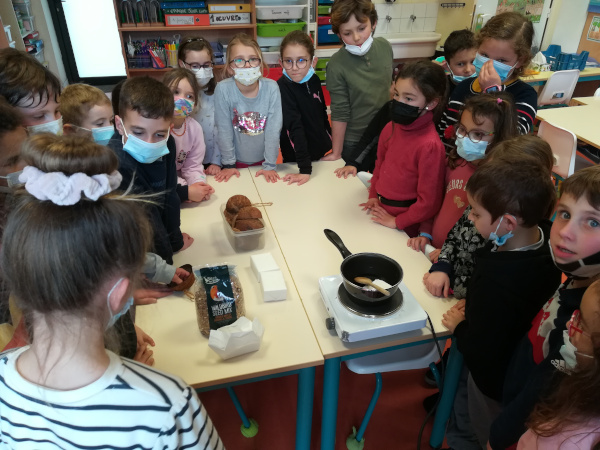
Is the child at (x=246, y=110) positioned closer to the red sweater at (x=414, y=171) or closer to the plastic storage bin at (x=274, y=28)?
the red sweater at (x=414, y=171)

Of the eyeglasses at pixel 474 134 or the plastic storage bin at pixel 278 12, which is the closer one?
the eyeglasses at pixel 474 134

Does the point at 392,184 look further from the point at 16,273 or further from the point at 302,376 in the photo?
the point at 16,273

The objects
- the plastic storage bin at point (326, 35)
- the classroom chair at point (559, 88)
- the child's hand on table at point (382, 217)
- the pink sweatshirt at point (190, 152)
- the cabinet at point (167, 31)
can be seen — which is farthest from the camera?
the plastic storage bin at point (326, 35)

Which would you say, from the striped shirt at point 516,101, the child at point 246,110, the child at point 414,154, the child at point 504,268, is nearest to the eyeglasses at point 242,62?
the child at point 246,110

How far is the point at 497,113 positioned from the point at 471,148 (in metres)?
0.14

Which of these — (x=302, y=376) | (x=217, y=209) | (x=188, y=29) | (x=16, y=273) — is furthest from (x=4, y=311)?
(x=188, y=29)

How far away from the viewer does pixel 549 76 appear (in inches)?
151

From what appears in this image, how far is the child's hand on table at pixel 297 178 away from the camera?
2043mm

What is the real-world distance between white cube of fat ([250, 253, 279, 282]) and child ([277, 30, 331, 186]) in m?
0.69

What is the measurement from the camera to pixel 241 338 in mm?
1099

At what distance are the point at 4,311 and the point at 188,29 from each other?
4.28 metres

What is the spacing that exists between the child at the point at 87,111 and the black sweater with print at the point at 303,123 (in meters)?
0.88

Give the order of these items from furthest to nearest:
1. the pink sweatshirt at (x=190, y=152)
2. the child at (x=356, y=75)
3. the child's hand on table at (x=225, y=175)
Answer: the child at (x=356, y=75) → the child's hand on table at (x=225, y=175) → the pink sweatshirt at (x=190, y=152)

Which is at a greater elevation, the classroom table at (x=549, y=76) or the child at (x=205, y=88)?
the child at (x=205, y=88)
